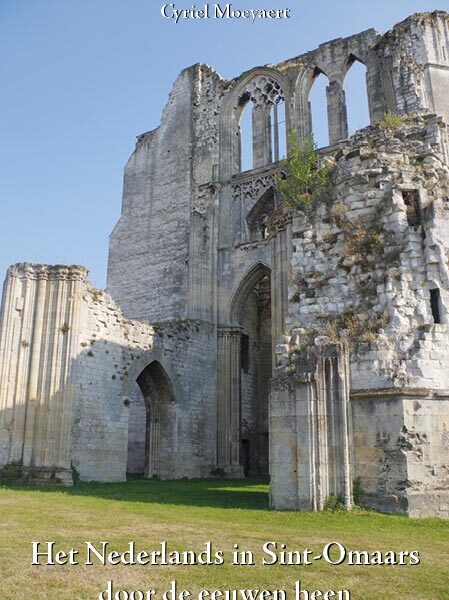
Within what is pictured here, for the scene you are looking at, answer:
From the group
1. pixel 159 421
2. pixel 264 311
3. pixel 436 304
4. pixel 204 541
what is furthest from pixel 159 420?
pixel 204 541

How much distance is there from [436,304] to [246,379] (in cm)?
1416

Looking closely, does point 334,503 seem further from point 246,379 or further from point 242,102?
point 242,102

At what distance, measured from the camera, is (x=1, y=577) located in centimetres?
434

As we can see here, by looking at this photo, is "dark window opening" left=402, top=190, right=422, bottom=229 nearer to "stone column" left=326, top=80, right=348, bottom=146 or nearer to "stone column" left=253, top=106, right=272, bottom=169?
"stone column" left=326, top=80, right=348, bottom=146

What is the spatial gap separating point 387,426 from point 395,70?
15430mm

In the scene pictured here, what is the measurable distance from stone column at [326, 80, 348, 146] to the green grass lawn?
15.6 metres

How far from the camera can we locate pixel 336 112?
2230 cm

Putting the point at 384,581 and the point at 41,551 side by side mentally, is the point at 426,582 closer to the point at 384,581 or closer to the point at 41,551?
the point at 384,581

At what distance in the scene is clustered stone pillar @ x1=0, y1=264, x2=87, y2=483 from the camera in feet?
44.8

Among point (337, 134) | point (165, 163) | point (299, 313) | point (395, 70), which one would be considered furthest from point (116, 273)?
point (299, 313)

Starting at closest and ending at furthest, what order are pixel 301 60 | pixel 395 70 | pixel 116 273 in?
pixel 395 70
pixel 301 60
pixel 116 273

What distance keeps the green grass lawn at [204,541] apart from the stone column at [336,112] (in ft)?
51.1

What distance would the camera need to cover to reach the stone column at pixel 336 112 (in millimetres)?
22094

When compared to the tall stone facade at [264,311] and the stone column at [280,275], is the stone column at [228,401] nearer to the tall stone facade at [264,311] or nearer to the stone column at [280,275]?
the tall stone facade at [264,311]
